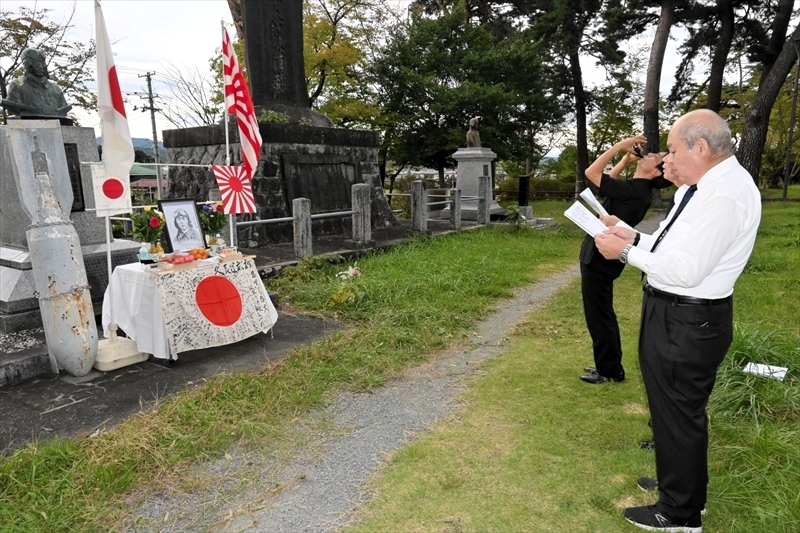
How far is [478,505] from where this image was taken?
98.9 inches

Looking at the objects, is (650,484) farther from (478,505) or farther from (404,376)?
(404,376)

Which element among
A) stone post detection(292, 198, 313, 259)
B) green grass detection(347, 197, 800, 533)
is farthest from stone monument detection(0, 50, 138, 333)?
green grass detection(347, 197, 800, 533)

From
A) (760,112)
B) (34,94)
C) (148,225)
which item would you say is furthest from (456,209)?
(760,112)

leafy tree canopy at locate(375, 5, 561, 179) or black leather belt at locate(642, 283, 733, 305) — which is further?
leafy tree canopy at locate(375, 5, 561, 179)

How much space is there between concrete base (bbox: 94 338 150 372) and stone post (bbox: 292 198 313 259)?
3293 mm

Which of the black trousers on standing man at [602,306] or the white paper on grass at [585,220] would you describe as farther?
the black trousers on standing man at [602,306]

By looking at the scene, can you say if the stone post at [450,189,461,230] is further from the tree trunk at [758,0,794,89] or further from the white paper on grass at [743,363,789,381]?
the tree trunk at [758,0,794,89]

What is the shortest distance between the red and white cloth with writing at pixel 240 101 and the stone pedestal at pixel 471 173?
802 cm

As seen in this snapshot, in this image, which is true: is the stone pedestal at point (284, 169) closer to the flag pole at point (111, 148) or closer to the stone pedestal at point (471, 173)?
the stone pedestal at point (471, 173)

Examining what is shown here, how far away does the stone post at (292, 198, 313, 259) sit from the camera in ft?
23.8

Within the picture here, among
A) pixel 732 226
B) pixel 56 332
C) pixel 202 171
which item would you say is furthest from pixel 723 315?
pixel 202 171

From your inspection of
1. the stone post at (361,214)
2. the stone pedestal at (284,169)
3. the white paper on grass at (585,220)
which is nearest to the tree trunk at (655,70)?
Result: the stone pedestal at (284,169)

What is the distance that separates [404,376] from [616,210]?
2.04m

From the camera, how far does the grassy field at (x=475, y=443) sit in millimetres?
2432
